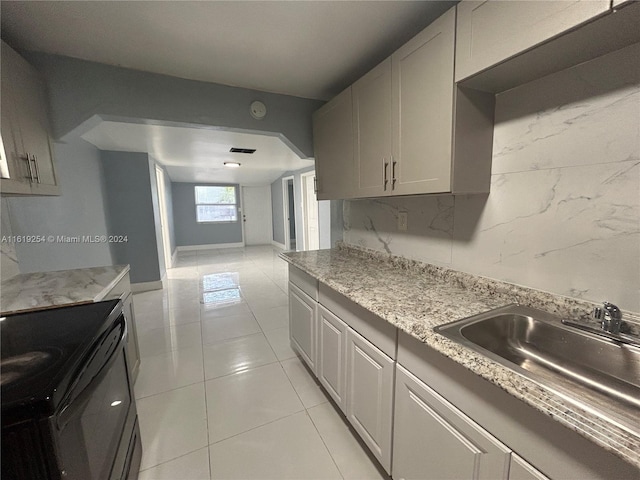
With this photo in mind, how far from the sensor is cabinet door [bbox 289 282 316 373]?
1898mm

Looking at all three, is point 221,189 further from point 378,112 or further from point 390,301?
point 390,301

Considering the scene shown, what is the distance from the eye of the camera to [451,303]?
4.00ft

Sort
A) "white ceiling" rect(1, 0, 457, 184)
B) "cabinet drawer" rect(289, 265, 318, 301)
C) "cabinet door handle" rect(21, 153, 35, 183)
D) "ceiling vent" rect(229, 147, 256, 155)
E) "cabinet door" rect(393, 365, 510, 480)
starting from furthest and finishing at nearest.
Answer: "ceiling vent" rect(229, 147, 256, 155) < "cabinet drawer" rect(289, 265, 318, 301) < "cabinet door handle" rect(21, 153, 35, 183) < "white ceiling" rect(1, 0, 457, 184) < "cabinet door" rect(393, 365, 510, 480)

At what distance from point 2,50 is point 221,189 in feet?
21.8

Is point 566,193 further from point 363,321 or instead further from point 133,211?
point 133,211

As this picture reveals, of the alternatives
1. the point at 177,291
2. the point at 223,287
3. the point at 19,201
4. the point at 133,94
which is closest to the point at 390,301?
the point at 133,94

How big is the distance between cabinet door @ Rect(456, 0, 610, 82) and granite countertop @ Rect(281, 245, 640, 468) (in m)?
0.98

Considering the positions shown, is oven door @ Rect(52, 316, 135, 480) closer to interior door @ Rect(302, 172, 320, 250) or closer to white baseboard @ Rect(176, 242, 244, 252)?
interior door @ Rect(302, 172, 320, 250)

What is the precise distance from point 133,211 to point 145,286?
1188 millimetres

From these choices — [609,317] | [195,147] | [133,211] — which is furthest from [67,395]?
[133,211]

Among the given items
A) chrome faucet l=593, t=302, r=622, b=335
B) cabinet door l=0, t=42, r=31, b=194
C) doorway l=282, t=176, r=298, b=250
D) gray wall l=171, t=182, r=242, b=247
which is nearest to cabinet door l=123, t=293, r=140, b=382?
cabinet door l=0, t=42, r=31, b=194

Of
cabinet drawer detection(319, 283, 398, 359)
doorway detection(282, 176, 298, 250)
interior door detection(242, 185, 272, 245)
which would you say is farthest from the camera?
interior door detection(242, 185, 272, 245)

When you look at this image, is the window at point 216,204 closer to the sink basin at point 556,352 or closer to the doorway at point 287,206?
the doorway at point 287,206

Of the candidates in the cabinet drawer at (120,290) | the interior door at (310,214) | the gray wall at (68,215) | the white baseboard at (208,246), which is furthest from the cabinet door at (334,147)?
the white baseboard at (208,246)
